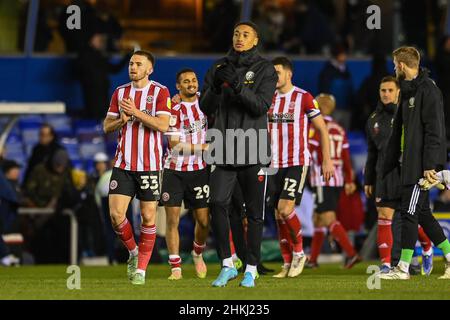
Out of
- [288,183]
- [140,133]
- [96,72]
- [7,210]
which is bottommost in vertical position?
[7,210]

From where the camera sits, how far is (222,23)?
22797 millimetres

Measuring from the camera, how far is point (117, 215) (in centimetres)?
1188

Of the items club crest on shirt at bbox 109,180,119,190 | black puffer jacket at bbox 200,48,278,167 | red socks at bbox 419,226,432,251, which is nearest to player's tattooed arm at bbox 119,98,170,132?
club crest on shirt at bbox 109,180,119,190

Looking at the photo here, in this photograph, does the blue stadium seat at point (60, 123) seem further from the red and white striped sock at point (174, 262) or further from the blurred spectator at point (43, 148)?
the red and white striped sock at point (174, 262)

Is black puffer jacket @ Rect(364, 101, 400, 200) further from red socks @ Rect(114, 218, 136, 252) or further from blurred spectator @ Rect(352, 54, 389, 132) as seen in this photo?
blurred spectator @ Rect(352, 54, 389, 132)

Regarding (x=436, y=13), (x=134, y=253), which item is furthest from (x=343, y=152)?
(x=436, y=13)

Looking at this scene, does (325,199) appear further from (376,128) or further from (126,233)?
(126,233)

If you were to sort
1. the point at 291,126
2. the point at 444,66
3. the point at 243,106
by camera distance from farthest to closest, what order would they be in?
the point at 444,66 → the point at 291,126 → the point at 243,106

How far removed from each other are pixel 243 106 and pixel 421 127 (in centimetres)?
194

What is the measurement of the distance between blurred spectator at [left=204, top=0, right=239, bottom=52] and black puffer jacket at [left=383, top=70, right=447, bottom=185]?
1091 centimetres

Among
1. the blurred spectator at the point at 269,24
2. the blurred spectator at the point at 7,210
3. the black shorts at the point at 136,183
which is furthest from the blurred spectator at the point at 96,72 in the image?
the black shorts at the point at 136,183

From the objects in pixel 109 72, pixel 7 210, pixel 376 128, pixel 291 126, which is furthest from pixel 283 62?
pixel 109 72
